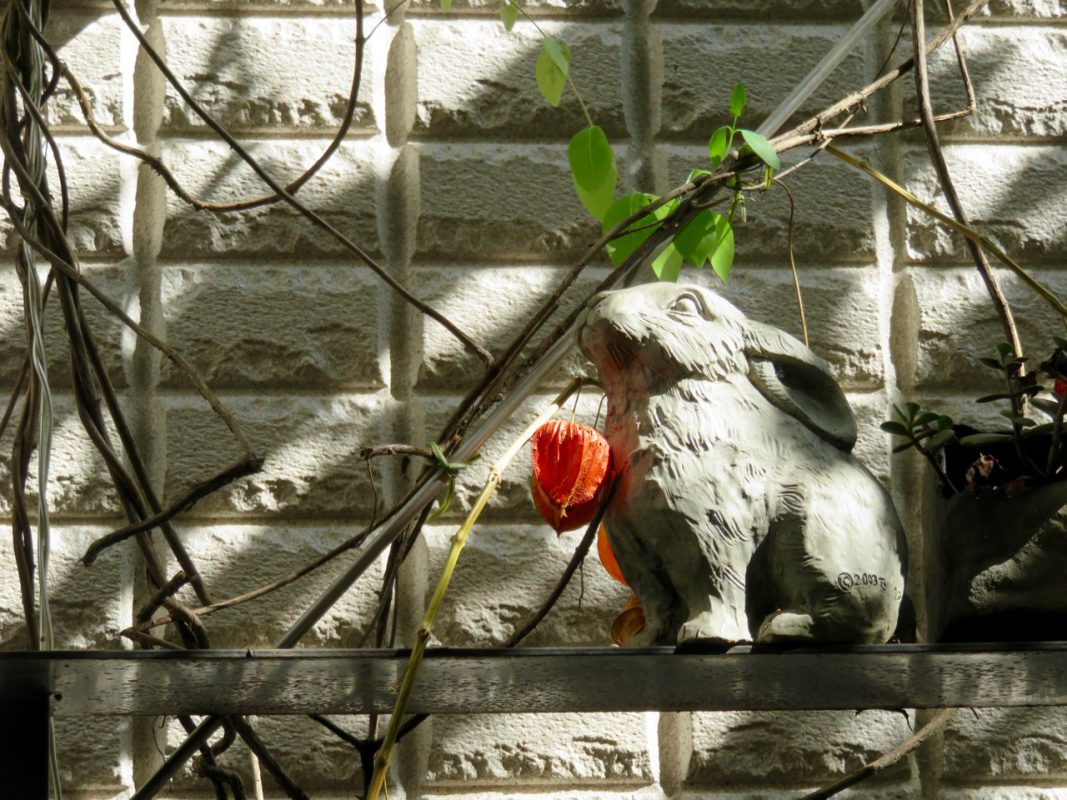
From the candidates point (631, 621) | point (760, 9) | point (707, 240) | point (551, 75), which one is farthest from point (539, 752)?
point (760, 9)

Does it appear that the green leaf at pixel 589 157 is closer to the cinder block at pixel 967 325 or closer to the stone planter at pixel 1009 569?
the stone planter at pixel 1009 569

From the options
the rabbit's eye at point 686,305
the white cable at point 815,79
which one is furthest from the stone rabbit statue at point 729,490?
the white cable at point 815,79

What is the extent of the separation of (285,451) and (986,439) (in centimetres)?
79

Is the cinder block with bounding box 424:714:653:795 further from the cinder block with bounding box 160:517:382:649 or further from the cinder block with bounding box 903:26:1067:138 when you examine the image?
the cinder block with bounding box 903:26:1067:138

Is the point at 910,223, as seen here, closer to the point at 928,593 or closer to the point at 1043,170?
the point at 1043,170

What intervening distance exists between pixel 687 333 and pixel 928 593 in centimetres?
33

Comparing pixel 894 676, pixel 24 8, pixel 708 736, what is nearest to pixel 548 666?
pixel 894 676

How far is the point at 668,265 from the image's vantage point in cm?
117

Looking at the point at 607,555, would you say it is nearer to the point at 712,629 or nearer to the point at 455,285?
A: the point at 712,629

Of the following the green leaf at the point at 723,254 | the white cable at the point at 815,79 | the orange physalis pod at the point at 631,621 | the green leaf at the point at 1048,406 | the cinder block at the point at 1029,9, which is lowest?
the orange physalis pod at the point at 631,621

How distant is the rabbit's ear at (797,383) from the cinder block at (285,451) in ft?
2.05

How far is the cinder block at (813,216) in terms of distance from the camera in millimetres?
1521

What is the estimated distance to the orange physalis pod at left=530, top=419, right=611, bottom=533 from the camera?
35.9 inches

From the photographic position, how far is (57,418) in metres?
1.45
